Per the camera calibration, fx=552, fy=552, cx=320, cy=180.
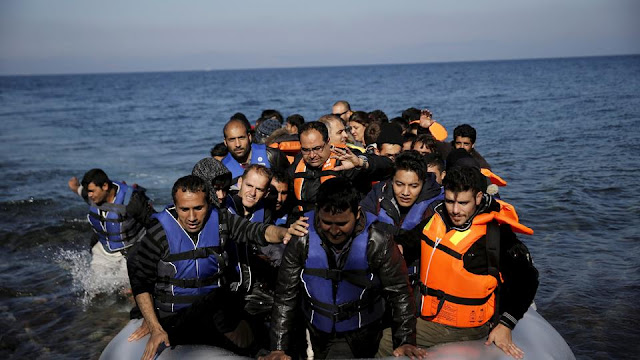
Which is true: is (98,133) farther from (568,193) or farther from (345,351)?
(345,351)

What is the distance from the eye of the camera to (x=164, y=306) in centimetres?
416

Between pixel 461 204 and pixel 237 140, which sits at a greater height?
pixel 237 140

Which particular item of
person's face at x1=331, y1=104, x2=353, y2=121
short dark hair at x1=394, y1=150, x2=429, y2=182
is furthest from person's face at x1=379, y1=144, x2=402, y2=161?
person's face at x1=331, y1=104, x2=353, y2=121

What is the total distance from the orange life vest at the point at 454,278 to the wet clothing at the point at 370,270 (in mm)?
509

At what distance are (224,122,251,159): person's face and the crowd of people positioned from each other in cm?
123

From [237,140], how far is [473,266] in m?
3.29

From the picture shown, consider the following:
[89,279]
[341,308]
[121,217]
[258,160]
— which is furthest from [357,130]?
[341,308]

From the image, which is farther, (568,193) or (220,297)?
(568,193)

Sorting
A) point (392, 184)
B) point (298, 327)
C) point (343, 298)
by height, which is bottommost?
point (298, 327)

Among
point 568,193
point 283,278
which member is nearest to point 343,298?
point 283,278

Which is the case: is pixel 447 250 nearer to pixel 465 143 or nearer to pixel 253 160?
pixel 253 160

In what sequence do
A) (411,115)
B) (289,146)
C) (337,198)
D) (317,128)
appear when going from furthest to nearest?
Result: 1. (411,115)
2. (289,146)
3. (317,128)
4. (337,198)

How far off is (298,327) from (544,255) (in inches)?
263

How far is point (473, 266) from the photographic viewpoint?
3.86m
